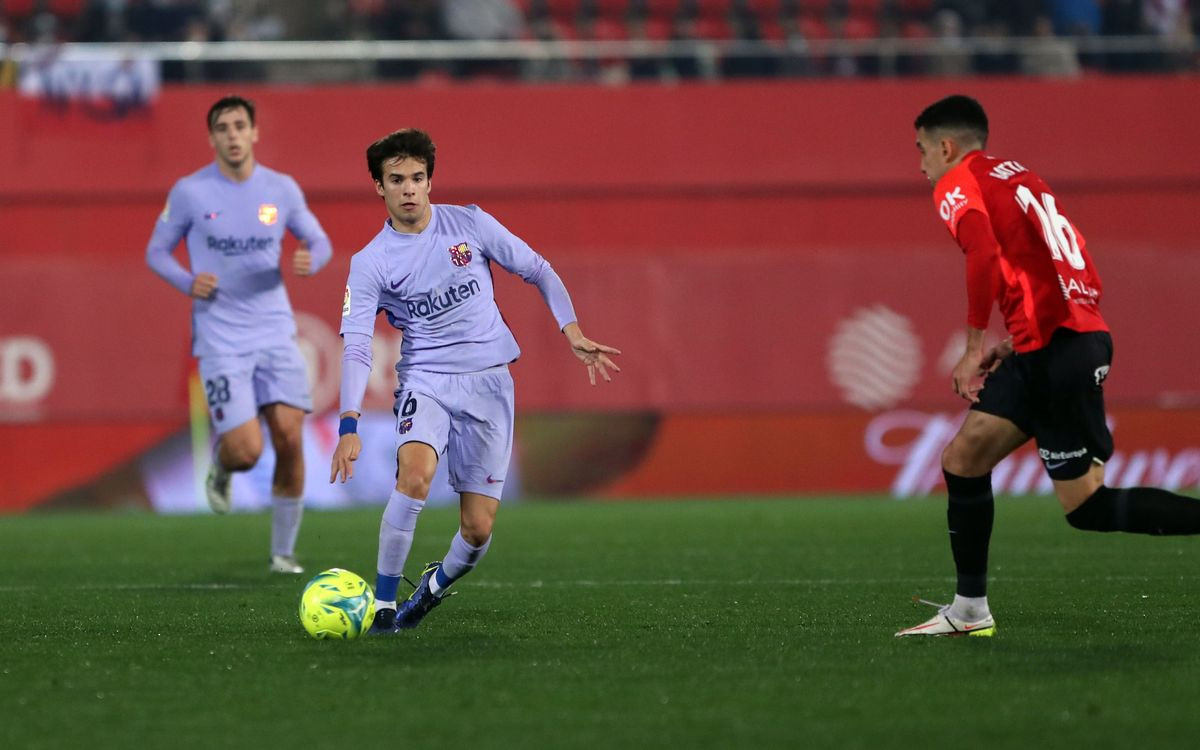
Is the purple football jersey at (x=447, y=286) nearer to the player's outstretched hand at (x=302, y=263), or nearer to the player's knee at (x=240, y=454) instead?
the player's outstretched hand at (x=302, y=263)

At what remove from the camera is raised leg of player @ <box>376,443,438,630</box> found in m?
6.17

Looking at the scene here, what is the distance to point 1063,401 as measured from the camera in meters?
5.82

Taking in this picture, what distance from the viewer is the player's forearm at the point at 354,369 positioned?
6000 millimetres

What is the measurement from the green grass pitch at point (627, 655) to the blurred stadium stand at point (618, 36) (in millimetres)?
8213

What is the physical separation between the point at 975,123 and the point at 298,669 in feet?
10.4

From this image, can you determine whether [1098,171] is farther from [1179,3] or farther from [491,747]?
[491,747]

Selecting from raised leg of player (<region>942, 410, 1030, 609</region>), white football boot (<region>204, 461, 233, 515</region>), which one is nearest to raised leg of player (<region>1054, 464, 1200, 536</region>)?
raised leg of player (<region>942, 410, 1030, 609</region>)

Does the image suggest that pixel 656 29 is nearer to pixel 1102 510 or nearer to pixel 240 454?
pixel 240 454

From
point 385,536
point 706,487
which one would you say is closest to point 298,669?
point 385,536

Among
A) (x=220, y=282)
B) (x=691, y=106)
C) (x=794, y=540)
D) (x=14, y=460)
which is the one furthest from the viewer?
(x=691, y=106)

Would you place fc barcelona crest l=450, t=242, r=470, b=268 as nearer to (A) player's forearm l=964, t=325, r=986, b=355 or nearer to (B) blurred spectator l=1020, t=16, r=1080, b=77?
(A) player's forearm l=964, t=325, r=986, b=355

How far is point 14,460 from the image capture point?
15.0m

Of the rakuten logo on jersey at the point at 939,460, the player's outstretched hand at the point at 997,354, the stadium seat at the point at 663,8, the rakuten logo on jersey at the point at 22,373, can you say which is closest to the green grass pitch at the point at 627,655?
the player's outstretched hand at the point at 997,354

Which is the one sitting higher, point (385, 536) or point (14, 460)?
point (385, 536)
